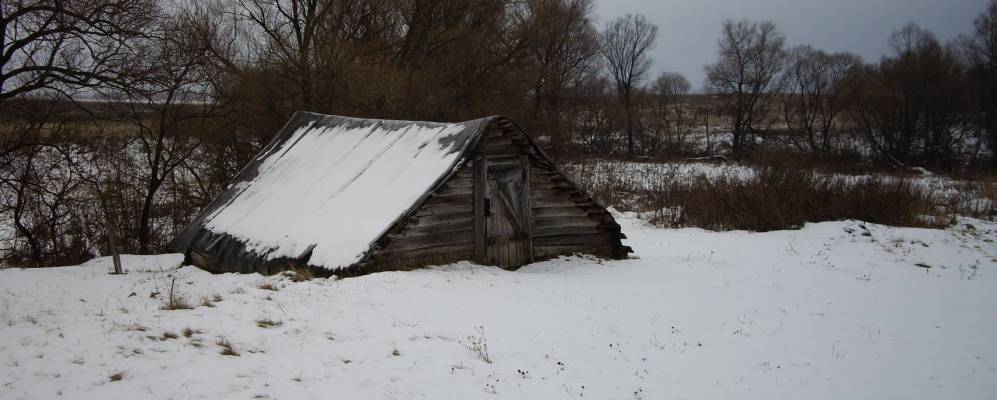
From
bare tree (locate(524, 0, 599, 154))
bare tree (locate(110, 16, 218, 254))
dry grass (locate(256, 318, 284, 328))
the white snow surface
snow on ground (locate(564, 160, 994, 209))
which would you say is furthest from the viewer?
bare tree (locate(524, 0, 599, 154))

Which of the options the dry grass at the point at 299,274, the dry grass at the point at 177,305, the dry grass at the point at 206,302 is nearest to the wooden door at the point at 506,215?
the dry grass at the point at 299,274

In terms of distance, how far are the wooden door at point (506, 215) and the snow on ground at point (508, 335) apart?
1.33ft

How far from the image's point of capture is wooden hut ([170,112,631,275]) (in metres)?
9.67

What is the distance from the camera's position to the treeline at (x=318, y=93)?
1347 centimetres

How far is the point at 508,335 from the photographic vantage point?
7023 millimetres

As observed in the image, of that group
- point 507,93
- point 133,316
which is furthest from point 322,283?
point 507,93

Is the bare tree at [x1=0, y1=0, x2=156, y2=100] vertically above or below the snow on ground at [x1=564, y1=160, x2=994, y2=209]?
above

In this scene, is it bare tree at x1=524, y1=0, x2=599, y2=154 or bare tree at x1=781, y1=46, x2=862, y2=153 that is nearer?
bare tree at x1=524, y1=0, x2=599, y2=154

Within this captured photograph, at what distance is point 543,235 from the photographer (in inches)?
441

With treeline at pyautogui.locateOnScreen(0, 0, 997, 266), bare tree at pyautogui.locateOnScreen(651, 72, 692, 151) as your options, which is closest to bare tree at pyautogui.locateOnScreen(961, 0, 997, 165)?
treeline at pyautogui.locateOnScreen(0, 0, 997, 266)

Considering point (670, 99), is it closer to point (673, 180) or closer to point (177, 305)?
point (673, 180)

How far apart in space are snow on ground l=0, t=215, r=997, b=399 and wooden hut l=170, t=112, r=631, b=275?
0.52 metres

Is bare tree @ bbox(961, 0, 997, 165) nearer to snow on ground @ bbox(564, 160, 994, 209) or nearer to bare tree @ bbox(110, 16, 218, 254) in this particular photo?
snow on ground @ bbox(564, 160, 994, 209)

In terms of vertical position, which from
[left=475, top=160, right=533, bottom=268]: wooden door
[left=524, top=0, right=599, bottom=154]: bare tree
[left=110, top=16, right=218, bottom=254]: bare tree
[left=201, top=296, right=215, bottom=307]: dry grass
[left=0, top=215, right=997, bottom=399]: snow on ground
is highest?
[left=524, top=0, right=599, bottom=154]: bare tree
